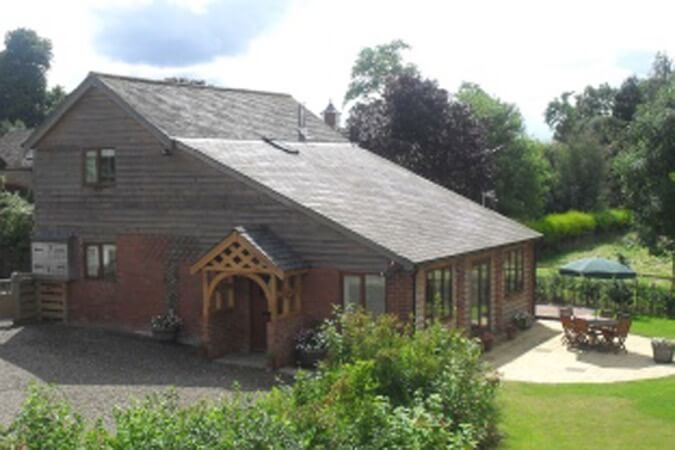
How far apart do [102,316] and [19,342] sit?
2698 mm

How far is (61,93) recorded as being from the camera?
81.1 metres

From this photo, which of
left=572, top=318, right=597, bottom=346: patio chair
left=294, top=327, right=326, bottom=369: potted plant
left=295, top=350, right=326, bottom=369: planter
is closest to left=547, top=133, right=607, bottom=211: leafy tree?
left=572, top=318, right=597, bottom=346: patio chair

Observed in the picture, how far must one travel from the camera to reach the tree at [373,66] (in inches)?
2665

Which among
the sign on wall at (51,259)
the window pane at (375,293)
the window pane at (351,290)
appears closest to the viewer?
the window pane at (375,293)

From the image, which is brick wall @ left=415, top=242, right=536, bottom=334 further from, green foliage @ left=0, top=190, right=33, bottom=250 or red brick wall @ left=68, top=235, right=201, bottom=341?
green foliage @ left=0, top=190, right=33, bottom=250

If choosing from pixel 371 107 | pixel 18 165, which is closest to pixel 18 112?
pixel 18 165

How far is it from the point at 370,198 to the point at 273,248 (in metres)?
4.54

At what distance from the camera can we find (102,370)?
1939 centimetres

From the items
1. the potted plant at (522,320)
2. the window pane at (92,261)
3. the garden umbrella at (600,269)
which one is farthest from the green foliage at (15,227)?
the garden umbrella at (600,269)

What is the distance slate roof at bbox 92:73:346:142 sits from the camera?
2366 cm

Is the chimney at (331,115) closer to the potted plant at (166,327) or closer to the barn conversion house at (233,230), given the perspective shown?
the barn conversion house at (233,230)

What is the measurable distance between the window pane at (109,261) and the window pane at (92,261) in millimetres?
326

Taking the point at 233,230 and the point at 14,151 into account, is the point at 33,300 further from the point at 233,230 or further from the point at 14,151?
the point at 14,151

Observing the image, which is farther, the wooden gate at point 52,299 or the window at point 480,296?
the wooden gate at point 52,299
